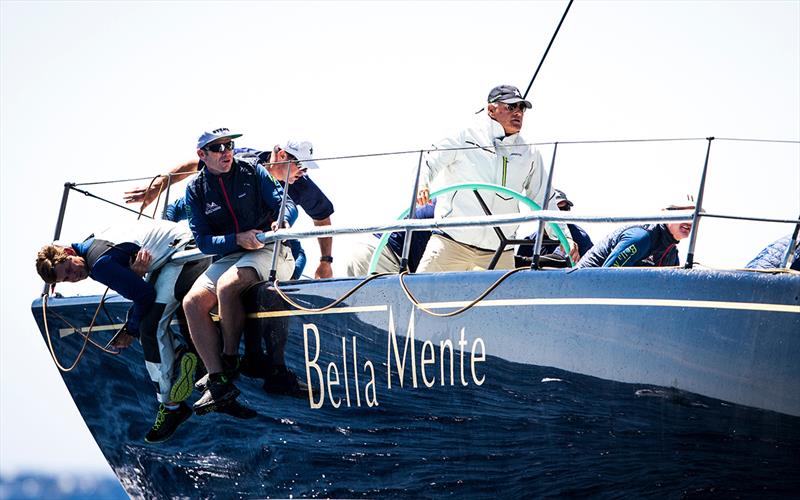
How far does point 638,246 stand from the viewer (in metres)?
7.17

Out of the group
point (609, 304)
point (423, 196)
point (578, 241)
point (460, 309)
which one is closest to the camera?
point (609, 304)

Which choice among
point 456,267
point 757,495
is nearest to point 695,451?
point 757,495

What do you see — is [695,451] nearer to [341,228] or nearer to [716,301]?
[716,301]

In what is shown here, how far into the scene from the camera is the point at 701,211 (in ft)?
19.8

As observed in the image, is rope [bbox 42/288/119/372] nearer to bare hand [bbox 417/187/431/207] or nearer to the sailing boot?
the sailing boot

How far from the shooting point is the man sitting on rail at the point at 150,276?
25.4 feet

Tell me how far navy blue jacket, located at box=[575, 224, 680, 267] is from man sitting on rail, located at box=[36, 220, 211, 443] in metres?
2.39

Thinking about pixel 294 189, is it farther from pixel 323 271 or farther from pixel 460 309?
pixel 460 309

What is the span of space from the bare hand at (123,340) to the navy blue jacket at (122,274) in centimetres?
48

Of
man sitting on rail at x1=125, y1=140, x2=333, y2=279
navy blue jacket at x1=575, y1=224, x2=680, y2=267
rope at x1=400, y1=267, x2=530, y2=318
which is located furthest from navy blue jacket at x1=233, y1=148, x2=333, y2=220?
navy blue jacket at x1=575, y1=224, x2=680, y2=267

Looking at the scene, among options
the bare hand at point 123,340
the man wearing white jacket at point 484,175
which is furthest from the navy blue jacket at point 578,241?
the bare hand at point 123,340

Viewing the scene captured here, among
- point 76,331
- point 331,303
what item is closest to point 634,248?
point 331,303

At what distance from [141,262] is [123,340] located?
797 mm

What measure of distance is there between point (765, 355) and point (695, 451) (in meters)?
0.55
